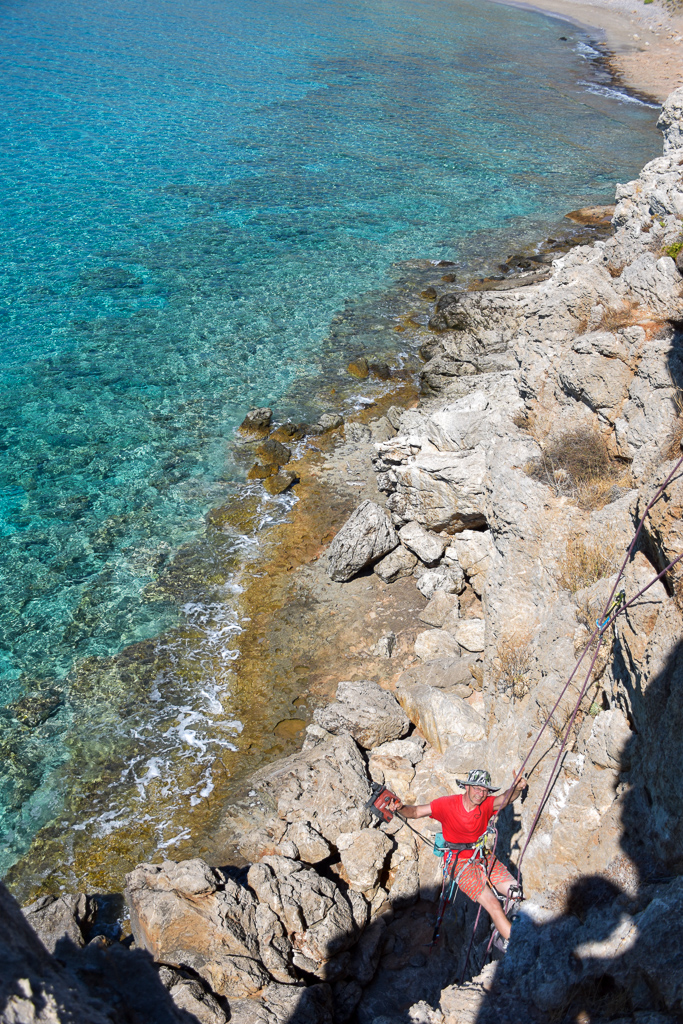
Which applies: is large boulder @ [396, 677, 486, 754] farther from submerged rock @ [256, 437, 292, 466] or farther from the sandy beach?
the sandy beach

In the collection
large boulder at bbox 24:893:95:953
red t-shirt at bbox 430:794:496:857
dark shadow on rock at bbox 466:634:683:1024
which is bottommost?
large boulder at bbox 24:893:95:953

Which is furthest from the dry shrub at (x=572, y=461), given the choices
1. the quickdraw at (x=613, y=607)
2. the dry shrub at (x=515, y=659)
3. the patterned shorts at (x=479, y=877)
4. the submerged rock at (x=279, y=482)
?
the submerged rock at (x=279, y=482)

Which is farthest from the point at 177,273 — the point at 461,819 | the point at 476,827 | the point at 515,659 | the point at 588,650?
the point at 476,827

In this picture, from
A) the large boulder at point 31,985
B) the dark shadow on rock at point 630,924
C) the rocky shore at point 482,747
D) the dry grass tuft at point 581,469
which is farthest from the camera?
the dry grass tuft at point 581,469

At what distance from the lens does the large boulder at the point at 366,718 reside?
11.8 meters

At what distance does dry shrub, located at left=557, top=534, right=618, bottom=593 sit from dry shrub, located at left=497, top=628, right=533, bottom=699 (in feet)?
3.65

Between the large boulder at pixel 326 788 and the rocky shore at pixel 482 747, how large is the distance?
0.04 m

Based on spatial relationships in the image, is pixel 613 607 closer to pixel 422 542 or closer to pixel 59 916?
pixel 422 542

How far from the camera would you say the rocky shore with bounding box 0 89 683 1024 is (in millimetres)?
6281

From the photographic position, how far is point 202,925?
339 inches

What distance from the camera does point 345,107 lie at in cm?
5241

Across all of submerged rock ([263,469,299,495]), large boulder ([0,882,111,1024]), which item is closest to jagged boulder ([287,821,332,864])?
large boulder ([0,882,111,1024])

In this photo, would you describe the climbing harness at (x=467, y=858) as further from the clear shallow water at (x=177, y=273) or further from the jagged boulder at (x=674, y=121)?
the jagged boulder at (x=674, y=121)

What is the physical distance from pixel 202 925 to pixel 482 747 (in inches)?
186
